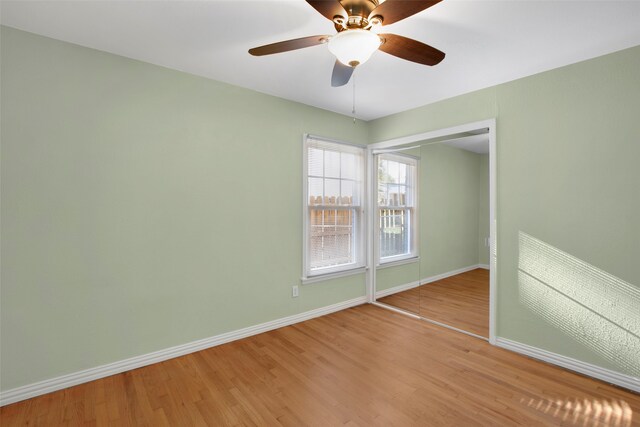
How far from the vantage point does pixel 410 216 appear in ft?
Result: 13.5

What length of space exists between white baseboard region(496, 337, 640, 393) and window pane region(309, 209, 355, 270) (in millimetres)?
1904

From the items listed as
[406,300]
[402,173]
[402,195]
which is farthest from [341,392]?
[402,173]

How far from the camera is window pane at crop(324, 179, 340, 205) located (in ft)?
12.5

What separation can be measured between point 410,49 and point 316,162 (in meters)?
2.08

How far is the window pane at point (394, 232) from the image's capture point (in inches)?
164

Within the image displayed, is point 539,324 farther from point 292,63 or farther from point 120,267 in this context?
point 120,267

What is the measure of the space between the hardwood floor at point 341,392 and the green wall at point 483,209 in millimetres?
999

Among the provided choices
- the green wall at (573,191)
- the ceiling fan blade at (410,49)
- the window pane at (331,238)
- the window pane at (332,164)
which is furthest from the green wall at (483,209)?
the ceiling fan blade at (410,49)

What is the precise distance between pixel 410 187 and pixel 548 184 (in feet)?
5.27

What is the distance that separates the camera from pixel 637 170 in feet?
7.43

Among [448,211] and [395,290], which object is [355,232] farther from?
[448,211]

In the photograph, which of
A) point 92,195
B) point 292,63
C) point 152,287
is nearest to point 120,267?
point 152,287

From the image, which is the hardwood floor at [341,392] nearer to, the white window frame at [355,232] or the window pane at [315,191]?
the white window frame at [355,232]

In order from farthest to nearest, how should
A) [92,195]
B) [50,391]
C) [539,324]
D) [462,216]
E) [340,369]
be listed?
[462,216] < [539,324] < [340,369] < [92,195] < [50,391]
